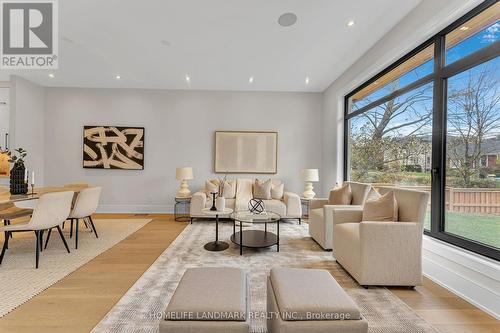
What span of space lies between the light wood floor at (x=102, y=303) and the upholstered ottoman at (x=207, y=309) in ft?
3.34

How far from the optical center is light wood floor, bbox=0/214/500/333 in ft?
5.52

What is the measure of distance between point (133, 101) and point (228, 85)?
2304 millimetres

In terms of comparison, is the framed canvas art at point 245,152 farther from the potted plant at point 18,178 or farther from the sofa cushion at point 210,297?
the sofa cushion at point 210,297

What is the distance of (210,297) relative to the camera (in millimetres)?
1200

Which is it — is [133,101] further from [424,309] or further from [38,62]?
[424,309]

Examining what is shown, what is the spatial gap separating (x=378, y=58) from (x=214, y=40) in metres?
2.44

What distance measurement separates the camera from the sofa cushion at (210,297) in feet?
3.63

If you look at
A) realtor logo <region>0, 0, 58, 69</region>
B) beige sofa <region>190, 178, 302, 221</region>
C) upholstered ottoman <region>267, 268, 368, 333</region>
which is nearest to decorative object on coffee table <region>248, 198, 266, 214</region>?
beige sofa <region>190, 178, 302, 221</region>

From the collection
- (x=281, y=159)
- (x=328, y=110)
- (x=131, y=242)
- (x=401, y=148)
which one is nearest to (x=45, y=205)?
(x=131, y=242)

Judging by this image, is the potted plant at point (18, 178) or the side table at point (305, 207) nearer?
the potted plant at point (18, 178)

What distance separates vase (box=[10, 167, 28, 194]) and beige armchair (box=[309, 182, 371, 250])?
12.8ft

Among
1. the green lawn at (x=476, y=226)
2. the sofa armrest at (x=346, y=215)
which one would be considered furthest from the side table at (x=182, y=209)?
the green lawn at (x=476, y=226)

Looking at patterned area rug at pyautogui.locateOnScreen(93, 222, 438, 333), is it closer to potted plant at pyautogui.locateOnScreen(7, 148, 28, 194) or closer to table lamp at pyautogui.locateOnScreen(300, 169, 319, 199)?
table lamp at pyautogui.locateOnScreen(300, 169, 319, 199)

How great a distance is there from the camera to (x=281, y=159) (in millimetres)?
5492
